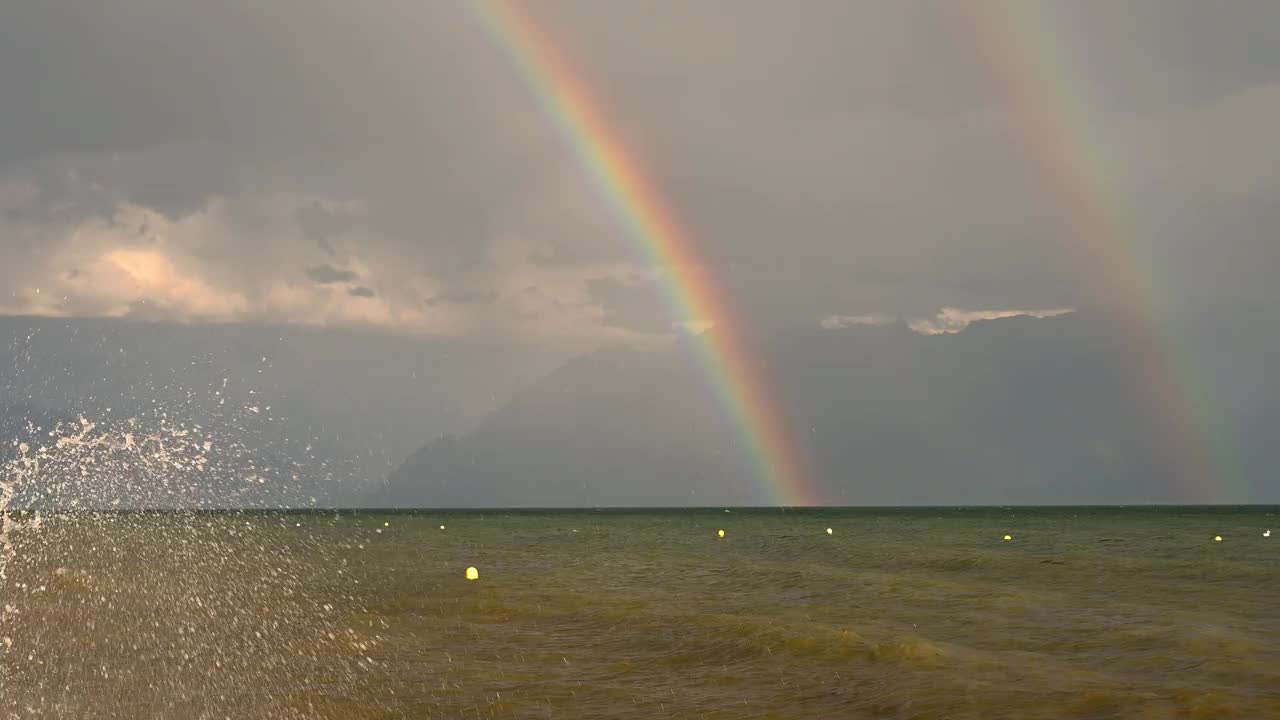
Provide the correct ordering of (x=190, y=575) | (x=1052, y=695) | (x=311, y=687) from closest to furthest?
(x=1052, y=695)
(x=311, y=687)
(x=190, y=575)

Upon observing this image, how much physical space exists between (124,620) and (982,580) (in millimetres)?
35717

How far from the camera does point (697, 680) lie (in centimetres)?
2461

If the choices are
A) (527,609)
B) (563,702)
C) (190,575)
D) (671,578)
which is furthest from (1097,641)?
(190,575)

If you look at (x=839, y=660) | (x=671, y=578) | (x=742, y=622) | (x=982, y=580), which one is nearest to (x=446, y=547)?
(x=671, y=578)

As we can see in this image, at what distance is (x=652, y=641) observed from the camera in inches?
1204

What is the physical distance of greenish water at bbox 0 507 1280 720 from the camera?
21.8 metres

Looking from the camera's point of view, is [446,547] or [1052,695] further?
[446,547]

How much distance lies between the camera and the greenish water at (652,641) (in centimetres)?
2184

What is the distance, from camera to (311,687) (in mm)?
23375

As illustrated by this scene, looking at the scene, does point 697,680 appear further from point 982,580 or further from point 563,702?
point 982,580

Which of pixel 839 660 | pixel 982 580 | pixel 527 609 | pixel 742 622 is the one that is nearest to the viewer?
pixel 839 660

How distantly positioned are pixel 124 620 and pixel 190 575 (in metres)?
21.5

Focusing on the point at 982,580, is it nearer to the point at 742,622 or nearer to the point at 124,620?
the point at 742,622

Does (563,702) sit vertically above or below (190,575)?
below
